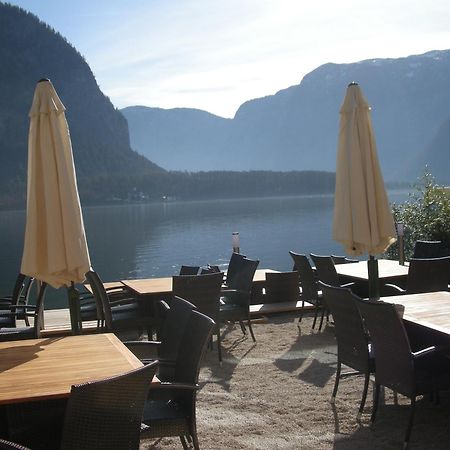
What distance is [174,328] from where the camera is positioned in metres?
3.71

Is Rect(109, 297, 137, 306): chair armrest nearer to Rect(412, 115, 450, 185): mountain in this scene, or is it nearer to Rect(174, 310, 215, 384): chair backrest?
Rect(174, 310, 215, 384): chair backrest

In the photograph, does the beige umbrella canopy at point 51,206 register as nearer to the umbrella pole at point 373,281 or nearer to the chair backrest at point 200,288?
the chair backrest at point 200,288

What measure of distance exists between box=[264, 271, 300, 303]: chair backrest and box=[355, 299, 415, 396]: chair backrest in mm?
4262

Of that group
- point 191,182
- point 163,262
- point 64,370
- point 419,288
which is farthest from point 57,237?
point 191,182

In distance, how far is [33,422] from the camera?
9.15ft

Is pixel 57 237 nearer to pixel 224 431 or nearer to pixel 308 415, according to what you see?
pixel 224 431

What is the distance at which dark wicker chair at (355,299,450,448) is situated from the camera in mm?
3334

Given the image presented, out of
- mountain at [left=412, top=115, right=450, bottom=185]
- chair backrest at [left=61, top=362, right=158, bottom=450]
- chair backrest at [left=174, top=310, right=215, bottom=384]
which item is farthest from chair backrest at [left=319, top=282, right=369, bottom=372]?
mountain at [left=412, top=115, right=450, bottom=185]

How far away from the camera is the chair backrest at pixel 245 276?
616 centimetres

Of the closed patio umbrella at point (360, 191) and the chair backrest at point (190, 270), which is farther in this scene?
the chair backrest at point (190, 270)

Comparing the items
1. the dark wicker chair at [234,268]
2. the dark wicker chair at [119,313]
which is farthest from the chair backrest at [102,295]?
the dark wicker chair at [234,268]

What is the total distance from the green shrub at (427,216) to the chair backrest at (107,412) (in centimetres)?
713

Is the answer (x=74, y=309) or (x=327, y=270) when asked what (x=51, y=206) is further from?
(x=327, y=270)

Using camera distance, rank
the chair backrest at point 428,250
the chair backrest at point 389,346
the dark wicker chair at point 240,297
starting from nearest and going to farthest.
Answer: the chair backrest at point 389,346, the dark wicker chair at point 240,297, the chair backrest at point 428,250
